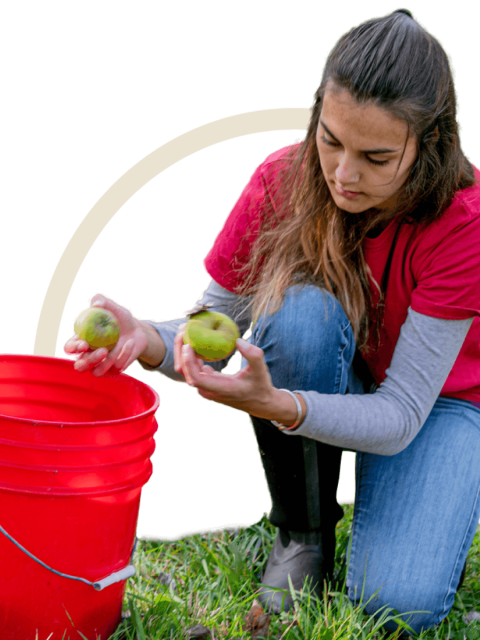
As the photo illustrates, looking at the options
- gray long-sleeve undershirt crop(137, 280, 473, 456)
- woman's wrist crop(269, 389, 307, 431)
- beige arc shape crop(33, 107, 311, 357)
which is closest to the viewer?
woman's wrist crop(269, 389, 307, 431)

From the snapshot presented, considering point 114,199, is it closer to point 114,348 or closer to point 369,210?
point 114,348

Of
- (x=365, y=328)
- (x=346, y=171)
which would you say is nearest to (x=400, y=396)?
(x=365, y=328)

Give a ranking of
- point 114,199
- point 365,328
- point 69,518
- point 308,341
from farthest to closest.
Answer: point 114,199 → point 365,328 → point 308,341 → point 69,518

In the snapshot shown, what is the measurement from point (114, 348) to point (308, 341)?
0.50 meters

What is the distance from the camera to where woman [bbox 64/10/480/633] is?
1747 mm

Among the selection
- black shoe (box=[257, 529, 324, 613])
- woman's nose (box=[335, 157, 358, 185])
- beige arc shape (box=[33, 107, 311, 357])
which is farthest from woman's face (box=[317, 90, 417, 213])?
black shoe (box=[257, 529, 324, 613])

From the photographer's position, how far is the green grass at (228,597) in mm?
1877

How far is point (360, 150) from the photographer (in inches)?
68.3

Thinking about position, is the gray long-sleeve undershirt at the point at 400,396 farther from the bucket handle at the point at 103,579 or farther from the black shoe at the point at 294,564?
the bucket handle at the point at 103,579

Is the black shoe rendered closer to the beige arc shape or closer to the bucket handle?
the bucket handle

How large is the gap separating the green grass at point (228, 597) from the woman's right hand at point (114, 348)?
23.3 inches

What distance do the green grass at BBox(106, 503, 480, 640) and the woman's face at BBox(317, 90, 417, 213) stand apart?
3.39ft

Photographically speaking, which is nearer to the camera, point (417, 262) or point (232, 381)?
point (232, 381)

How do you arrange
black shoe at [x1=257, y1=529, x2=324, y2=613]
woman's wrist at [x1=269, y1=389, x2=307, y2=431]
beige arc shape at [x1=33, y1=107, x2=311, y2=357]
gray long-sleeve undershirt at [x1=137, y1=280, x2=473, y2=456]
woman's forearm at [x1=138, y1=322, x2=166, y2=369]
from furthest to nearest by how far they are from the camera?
1. beige arc shape at [x1=33, y1=107, x2=311, y2=357]
2. black shoe at [x1=257, y1=529, x2=324, y2=613]
3. woman's forearm at [x1=138, y1=322, x2=166, y2=369]
4. gray long-sleeve undershirt at [x1=137, y1=280, x2=473, y2=456]
5. woman's wrist at [x1=269, y1=389, x2=307, y2=431]
